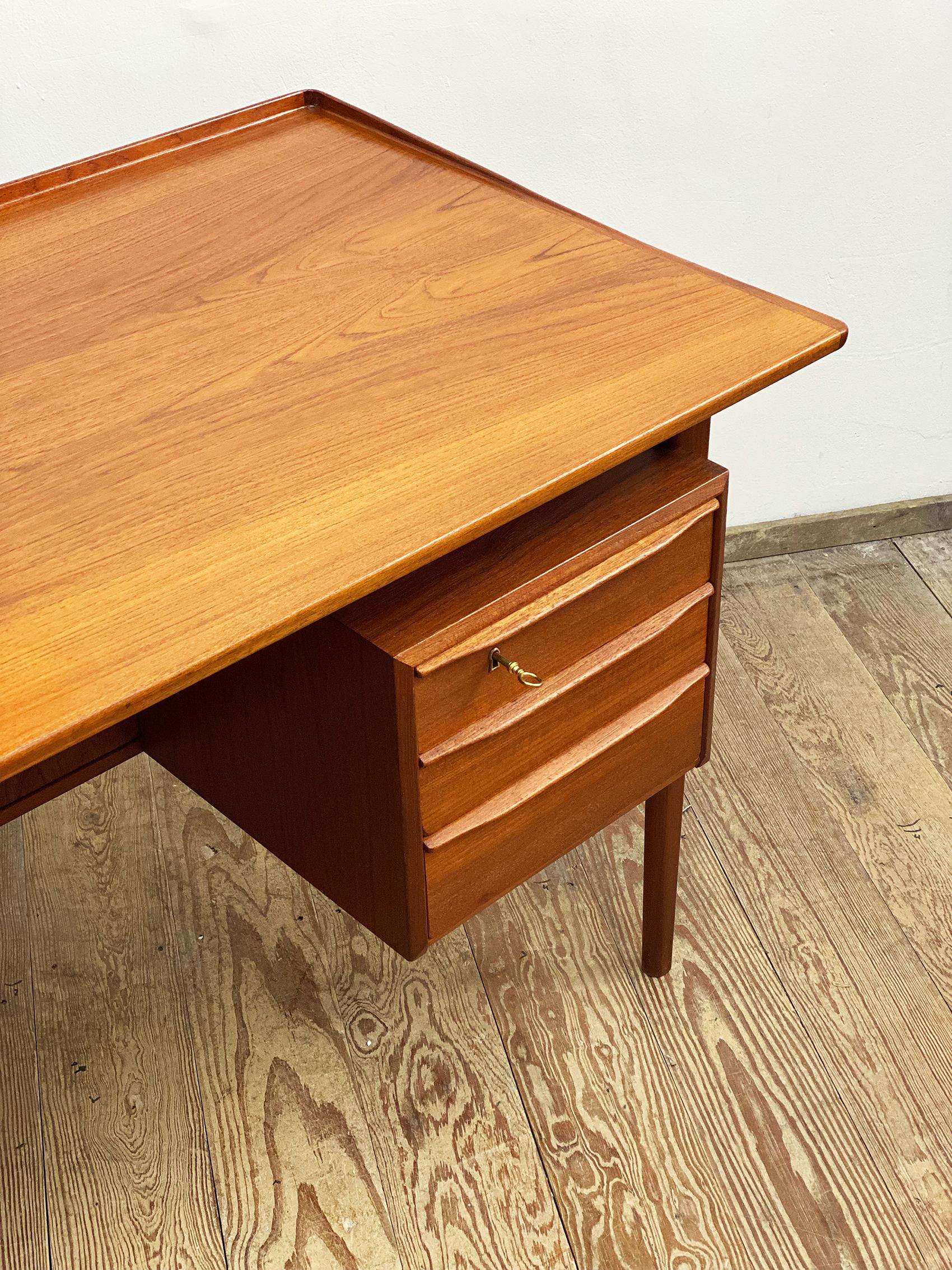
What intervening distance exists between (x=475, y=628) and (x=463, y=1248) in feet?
2.08

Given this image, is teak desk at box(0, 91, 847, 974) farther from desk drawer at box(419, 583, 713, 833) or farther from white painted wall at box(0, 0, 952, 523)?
white painted wall at box(0, 0, 952, 523)

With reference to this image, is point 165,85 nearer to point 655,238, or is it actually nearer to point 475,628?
point 655,238

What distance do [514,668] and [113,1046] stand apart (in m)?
0.73

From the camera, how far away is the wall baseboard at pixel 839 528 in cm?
212

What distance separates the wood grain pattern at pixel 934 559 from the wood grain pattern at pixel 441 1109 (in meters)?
0.95

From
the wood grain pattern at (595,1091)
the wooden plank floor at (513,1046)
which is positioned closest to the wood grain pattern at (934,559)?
the wooden plank floor at (513,1046)

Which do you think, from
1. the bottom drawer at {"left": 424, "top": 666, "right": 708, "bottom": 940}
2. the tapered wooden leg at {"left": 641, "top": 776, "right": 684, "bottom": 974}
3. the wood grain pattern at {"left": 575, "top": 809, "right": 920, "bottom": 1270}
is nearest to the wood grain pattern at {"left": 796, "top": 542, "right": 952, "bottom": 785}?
the wood grain pattern at {"left": 575, "top": 809, "right": 920, "bottom": 1270}

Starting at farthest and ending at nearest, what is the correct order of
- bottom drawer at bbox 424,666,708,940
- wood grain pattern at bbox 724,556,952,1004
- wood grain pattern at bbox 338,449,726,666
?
wood grain pattern at bbox 724,556,952,1004
bottom drawer at bbox 424,666,708,940
wood grain pattern at bbox 338,449,726,666

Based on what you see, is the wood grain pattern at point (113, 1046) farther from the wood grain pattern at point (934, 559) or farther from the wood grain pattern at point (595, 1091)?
the wood grain pattern at point (934, 559)

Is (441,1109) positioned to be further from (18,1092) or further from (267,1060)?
(18,1092)

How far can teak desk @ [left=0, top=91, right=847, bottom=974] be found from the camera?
33.3 inches

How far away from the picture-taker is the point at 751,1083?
55.6 inches

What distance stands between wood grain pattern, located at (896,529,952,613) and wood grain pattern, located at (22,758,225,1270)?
1.16 metres

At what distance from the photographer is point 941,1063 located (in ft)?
4.67
